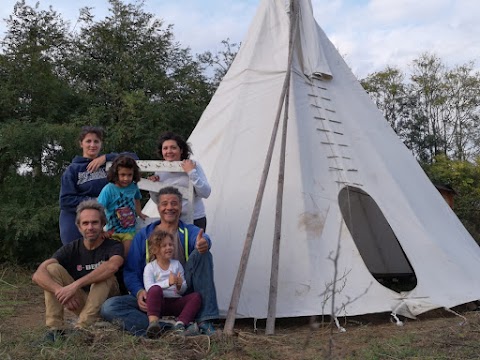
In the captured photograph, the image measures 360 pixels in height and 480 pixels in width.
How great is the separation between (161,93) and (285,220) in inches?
218

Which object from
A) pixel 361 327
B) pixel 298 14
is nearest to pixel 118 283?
pixel 361 327

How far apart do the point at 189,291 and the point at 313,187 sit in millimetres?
1469

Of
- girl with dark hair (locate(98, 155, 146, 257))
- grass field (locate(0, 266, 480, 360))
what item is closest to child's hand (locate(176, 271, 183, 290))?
grass field (locate(0, 266, 480, 360))

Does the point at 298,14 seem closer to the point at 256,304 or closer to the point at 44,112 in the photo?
the point at 256,304

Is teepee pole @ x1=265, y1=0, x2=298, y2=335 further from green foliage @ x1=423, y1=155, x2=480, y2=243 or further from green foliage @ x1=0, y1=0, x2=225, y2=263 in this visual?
green foliage @ x1=423, y1=155, x2=480, y2=243

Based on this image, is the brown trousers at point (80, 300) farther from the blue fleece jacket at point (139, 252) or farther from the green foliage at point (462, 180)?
the green foliage at point (462, 180)

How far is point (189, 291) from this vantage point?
11.5 ft

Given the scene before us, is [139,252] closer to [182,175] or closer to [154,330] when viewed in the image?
[154,330]

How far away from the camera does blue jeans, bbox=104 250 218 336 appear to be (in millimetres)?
3305

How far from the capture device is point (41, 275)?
10.8 ft

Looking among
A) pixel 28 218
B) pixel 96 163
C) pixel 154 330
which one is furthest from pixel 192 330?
pixel 28 218

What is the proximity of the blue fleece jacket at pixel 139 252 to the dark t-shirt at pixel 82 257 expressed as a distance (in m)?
0.16

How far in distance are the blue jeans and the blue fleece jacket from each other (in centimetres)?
11

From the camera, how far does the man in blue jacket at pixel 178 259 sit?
3324 mm
